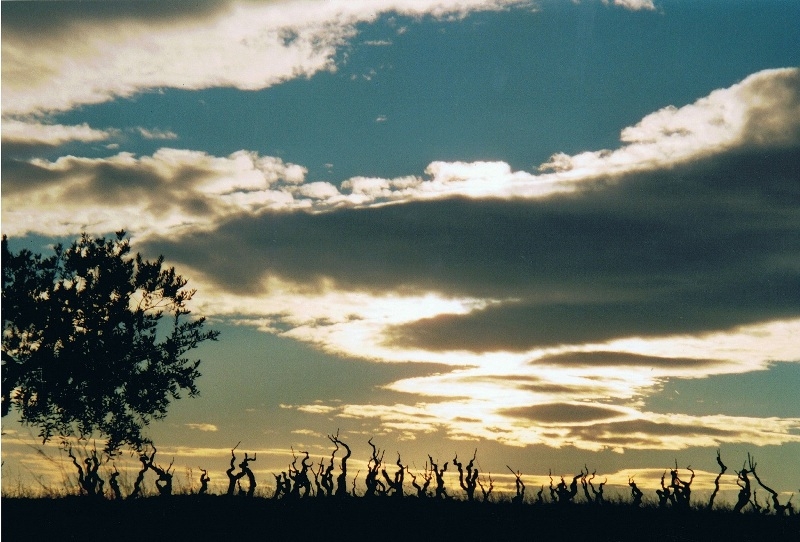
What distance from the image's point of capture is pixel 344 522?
29688 millimetres

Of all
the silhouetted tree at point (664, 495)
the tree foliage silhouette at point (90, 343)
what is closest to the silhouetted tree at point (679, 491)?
the silhouetted tree at point (664, 495)

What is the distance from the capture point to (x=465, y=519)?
30406 mm

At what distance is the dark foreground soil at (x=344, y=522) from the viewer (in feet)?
89.7

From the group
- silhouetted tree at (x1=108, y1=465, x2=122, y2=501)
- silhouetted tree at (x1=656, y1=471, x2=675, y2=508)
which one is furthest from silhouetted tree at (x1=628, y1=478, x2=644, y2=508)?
silhouetted tree at (x1=108, y1=465, x2=122, y2=501)

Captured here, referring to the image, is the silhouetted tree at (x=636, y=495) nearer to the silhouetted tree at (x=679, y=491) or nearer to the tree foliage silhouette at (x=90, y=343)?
the silhouetted tree at (x=679, y=491)

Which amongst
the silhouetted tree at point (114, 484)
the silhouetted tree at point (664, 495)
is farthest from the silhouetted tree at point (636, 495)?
the silhouetted tree at point (114, 484)

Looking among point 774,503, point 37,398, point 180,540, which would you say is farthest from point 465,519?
point 37,398

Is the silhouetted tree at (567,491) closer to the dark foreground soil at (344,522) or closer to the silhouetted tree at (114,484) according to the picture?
the dark foreground soil at (344,522)

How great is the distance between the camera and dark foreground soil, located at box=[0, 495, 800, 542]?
27.3 m

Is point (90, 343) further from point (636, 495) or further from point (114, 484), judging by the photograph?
point (636, 495)

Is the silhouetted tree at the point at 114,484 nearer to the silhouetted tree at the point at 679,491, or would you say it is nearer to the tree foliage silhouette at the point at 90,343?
the tree foliage silhouette at the point at 90,343

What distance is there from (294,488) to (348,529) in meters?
5.60

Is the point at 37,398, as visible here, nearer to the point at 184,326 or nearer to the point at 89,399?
the point at 89,399

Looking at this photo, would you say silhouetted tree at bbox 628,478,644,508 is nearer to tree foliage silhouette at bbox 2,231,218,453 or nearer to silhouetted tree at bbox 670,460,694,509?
silhouetted tree at bbox 670,460,694,509
